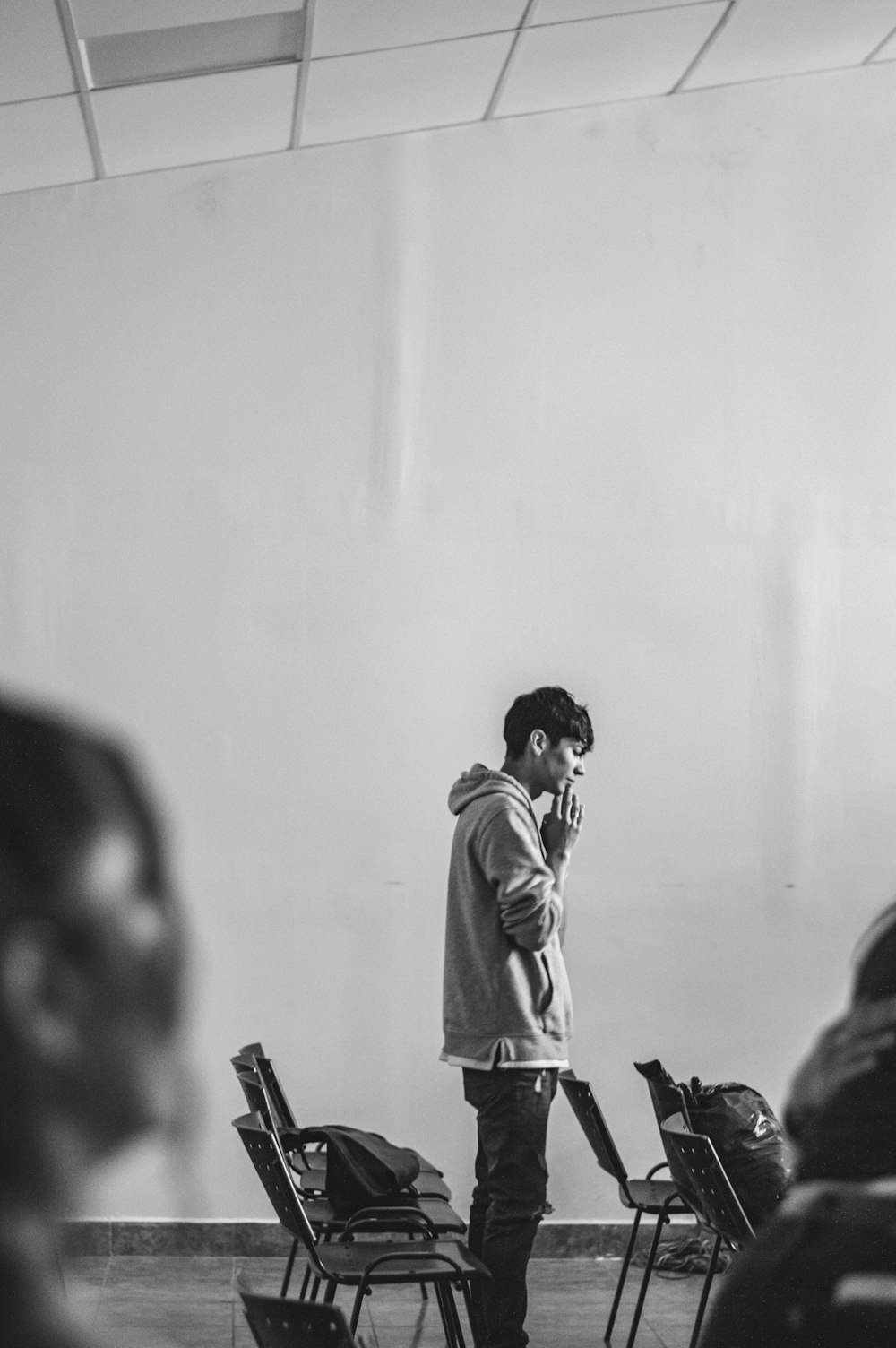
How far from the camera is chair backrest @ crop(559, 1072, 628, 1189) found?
116 inches

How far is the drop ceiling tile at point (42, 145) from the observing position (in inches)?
139

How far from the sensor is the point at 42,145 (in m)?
3.69

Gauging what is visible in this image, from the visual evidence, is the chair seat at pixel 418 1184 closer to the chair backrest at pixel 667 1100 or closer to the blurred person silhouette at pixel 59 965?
the chair backrest at pixel 667 1100

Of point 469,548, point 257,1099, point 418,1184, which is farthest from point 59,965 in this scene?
point 469,548

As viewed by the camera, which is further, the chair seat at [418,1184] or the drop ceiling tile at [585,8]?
the drop ceiling tile at [585,8]

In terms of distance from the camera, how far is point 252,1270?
3.64m

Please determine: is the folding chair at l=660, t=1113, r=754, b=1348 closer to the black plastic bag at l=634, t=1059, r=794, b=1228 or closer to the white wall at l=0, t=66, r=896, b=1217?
the black plastic bag at l=634, t=1059, r=794, b=1228

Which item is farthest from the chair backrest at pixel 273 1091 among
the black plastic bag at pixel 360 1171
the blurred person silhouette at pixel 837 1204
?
the blurred person silhouette at pixel 837 1204

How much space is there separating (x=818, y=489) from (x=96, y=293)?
2.05 m

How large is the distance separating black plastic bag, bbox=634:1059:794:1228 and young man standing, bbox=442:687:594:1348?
0.29 meters

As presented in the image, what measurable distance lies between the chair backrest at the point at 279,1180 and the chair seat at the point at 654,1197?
905 mm

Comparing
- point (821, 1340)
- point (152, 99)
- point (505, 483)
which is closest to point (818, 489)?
point (505, 483)

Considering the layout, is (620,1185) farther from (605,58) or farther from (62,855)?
(605,58)

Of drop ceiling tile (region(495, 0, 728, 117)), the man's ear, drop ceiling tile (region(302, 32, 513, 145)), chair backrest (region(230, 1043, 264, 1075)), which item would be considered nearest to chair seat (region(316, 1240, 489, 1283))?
chair backrest (region(230, 1043, 264, 1075))
